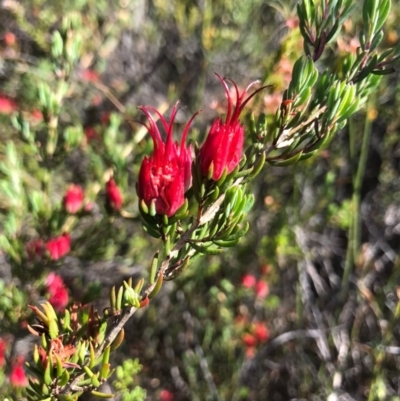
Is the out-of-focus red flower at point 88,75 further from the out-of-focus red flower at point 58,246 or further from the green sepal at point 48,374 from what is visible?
the green sepal at point 48,374

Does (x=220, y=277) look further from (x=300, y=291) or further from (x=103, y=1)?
(x=103, y=1)

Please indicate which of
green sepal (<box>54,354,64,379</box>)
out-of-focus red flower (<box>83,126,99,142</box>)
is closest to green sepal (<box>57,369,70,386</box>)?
green sepal (<box>54,354,64,379</box>)

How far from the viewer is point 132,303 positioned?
23.3 inches

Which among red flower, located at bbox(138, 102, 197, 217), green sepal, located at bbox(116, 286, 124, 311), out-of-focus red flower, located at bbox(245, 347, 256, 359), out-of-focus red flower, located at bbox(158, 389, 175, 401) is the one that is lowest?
out-of-focus red flower, located at bbox(158, 389, 175, 401)

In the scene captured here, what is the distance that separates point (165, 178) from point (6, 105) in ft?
7.52

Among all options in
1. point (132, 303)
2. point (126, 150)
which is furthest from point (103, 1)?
point (132, 303)

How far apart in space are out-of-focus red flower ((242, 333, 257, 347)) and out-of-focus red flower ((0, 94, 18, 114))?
5.74 feet

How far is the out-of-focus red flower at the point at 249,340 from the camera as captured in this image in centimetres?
191

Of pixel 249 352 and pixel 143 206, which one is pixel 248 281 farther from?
pixel 143 206

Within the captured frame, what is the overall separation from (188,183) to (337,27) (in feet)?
1.08

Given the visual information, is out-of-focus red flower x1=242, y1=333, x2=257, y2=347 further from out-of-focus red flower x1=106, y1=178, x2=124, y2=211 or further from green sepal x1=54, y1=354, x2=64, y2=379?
green sepal x1=54, y1=354, x2=64, y2=379

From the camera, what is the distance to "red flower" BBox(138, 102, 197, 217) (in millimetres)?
555

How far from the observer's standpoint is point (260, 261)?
6.63 feet

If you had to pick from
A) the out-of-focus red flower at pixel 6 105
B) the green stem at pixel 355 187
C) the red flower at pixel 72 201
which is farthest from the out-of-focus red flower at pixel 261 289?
the out-of-focus red flower at pixel 6 105
